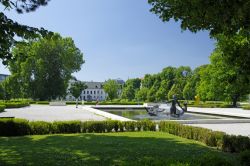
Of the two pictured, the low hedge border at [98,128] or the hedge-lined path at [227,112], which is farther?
the hedge-lined path at [227,112]

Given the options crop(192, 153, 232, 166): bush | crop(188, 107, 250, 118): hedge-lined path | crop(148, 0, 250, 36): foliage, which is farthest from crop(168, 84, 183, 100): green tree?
Answer: crop(192, 153, 232, 166): bush

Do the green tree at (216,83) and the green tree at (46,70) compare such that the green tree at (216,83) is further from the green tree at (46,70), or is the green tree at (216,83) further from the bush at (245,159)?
the bush at (245,159)

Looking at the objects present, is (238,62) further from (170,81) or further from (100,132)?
(170,81)

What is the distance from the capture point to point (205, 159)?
6.04 meters

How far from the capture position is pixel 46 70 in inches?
2648

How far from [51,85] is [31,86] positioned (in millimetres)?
4278

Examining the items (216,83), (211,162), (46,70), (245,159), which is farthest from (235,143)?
(46,70)

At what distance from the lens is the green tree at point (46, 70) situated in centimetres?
6688

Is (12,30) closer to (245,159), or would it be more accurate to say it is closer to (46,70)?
(245,159)

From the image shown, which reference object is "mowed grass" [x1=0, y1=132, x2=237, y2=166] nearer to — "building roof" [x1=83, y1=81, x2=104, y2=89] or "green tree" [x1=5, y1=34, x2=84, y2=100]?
"green tree" [x1=5, y1=34, x2=84, y2=100]

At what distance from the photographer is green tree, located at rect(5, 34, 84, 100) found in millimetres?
66875

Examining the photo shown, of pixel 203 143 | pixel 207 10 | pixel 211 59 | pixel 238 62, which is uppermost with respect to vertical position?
pixel 211 59

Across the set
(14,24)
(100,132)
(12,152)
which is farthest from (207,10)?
(100,132)

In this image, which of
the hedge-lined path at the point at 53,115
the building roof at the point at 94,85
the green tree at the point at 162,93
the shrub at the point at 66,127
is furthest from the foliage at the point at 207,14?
the building roof at the point at 94,85
